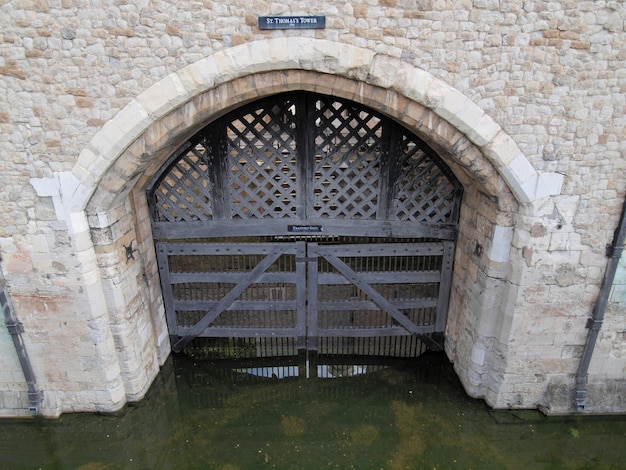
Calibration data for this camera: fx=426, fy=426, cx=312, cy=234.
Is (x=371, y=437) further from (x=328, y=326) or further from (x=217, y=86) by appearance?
(x=217, y=86)

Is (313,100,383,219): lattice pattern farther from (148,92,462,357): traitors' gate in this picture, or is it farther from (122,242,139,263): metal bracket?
(122,242,139,263): metal bracket

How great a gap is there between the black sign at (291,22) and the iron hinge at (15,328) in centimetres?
402

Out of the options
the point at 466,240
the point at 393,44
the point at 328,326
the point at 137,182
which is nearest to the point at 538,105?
the point at 393,44

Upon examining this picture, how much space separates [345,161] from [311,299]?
1.94 metres

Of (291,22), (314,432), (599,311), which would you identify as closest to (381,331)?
(314,432)

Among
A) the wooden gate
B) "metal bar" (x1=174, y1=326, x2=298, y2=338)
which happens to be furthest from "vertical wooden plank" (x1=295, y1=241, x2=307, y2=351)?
"metal bar" (x1=174, y1=326, x2=298, y2=338)

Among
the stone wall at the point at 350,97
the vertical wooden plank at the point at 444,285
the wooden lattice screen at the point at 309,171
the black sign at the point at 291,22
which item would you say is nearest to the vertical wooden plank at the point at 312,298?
the wooden lattice screen at the point at 309,171

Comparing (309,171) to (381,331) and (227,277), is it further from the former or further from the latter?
A: (381,331)

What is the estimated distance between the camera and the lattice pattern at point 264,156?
485 centimetres

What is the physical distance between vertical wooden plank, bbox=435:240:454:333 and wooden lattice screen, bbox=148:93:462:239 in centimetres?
21

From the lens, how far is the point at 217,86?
3955 mm

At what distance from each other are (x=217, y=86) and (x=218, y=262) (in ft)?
10.4

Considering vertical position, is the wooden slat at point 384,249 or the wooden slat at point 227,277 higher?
the wooden slat at point 384,249

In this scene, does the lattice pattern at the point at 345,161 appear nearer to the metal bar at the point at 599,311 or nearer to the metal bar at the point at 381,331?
the metal bar at the point at 381,331
